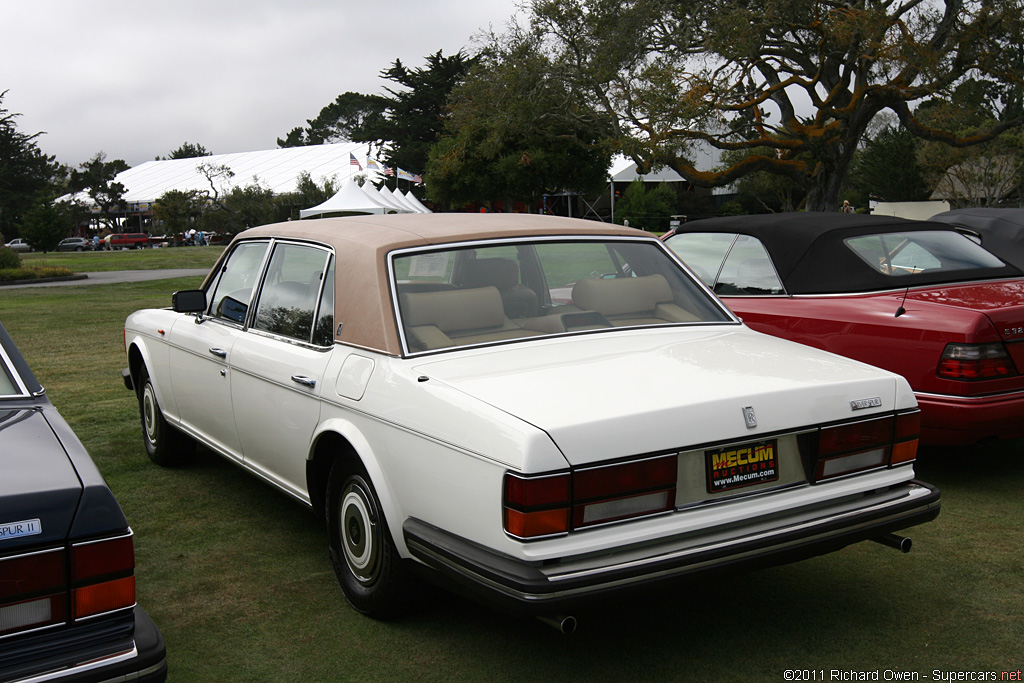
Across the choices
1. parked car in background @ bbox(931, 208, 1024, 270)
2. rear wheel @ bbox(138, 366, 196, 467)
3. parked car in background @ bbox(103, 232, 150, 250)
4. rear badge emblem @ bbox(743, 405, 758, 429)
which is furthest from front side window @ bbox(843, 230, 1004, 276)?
parked car in background @ bbox(103, 232, 150, 250)

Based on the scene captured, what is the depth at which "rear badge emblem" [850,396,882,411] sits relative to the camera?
3.29 m

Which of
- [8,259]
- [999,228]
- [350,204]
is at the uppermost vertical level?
[350,204]

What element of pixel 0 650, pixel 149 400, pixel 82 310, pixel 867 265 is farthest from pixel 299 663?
pixel 82 310

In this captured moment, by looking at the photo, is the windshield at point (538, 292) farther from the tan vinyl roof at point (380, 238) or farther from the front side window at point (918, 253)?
the front side window at point (918, 253)

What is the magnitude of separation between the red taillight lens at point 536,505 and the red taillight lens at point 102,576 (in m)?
1.05

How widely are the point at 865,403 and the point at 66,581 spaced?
262 cm

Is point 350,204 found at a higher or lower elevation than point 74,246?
higher

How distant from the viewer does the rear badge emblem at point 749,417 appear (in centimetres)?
303

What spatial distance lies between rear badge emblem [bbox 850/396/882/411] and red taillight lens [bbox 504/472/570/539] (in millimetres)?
1199

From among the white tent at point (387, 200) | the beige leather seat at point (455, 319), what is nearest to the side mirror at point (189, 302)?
the beige leather seat at point (455, 319)

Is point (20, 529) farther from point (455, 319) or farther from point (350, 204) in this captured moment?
point (350, 204)

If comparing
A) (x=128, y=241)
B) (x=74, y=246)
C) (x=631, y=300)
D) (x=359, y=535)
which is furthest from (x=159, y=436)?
(x=128, y=241)

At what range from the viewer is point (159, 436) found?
580 cm

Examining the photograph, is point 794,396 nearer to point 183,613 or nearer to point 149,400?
point 183,613
